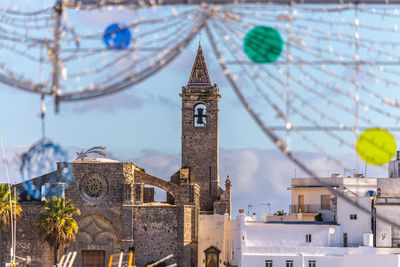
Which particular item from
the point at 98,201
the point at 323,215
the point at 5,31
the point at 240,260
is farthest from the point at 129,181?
the point at 5,31

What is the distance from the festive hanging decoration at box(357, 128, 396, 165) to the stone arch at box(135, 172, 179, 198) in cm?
4701

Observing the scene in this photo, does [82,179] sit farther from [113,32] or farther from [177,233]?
[113,32]

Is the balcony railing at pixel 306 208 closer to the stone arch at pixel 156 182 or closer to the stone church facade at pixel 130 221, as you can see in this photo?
the stone church facade at pixel 130 221

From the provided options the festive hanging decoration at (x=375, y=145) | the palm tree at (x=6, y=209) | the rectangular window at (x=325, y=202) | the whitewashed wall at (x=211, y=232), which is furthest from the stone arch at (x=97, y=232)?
the festive hanging decoration at (x=375, y=145)

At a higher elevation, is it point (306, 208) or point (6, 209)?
point (306, 208)

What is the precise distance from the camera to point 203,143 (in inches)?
2630

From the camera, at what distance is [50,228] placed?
6012cm

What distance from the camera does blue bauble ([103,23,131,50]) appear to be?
52.4ft

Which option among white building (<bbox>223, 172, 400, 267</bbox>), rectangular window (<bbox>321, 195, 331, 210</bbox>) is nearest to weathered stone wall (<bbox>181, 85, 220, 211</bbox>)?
white building (<bbox>223, 172, 400, 267</bbox>)

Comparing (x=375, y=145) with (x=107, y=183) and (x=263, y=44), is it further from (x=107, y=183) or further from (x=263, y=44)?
(x=107, y=183)

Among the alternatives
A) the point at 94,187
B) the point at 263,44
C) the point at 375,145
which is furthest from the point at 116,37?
the point at 94,187

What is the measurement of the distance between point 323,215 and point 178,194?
36.6 feet

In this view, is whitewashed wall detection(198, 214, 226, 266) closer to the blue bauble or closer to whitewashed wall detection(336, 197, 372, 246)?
whitewashed wall detection(336, 197, 372, 246)

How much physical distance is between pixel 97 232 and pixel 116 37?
47.2m
